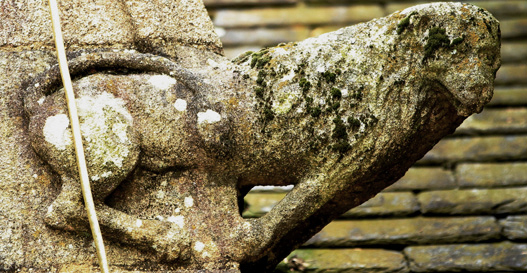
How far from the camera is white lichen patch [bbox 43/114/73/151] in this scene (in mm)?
1840

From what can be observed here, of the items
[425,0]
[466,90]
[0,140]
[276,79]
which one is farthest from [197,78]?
[425,0]

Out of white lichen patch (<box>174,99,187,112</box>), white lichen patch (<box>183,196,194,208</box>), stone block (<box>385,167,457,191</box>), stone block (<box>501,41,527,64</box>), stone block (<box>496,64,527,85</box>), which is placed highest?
stone block (<box>501,41,527,64</box>)

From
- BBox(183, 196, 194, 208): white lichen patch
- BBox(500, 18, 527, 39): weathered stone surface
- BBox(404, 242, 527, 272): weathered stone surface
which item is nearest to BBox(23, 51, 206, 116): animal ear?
BBox(183, 196, 194, 208): white lichen patch

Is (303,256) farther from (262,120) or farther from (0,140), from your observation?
(0,140)

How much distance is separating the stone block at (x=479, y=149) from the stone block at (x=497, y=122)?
0.04 metres

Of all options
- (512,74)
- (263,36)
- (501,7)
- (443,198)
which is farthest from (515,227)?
(263,36)

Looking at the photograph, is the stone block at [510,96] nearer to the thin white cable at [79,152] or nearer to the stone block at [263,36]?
the stone block at [263,36]

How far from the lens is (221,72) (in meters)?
2.06

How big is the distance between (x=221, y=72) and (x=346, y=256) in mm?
1198

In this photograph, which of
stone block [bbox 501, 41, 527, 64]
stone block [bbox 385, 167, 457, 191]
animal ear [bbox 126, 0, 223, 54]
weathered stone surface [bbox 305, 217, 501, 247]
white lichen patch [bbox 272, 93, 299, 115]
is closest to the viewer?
white lichen patch [bbox 272, 93, 299, 115]

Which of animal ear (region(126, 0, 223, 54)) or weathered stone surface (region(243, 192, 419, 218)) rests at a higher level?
animal ear (region(126, 0, 223, 54))

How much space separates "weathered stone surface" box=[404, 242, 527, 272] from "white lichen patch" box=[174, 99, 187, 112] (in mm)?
1370

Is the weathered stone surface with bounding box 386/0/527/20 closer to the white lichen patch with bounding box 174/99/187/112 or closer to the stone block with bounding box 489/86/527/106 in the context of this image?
the stone block with bounding box 489/86/527/106

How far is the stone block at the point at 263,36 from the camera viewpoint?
3932mm
